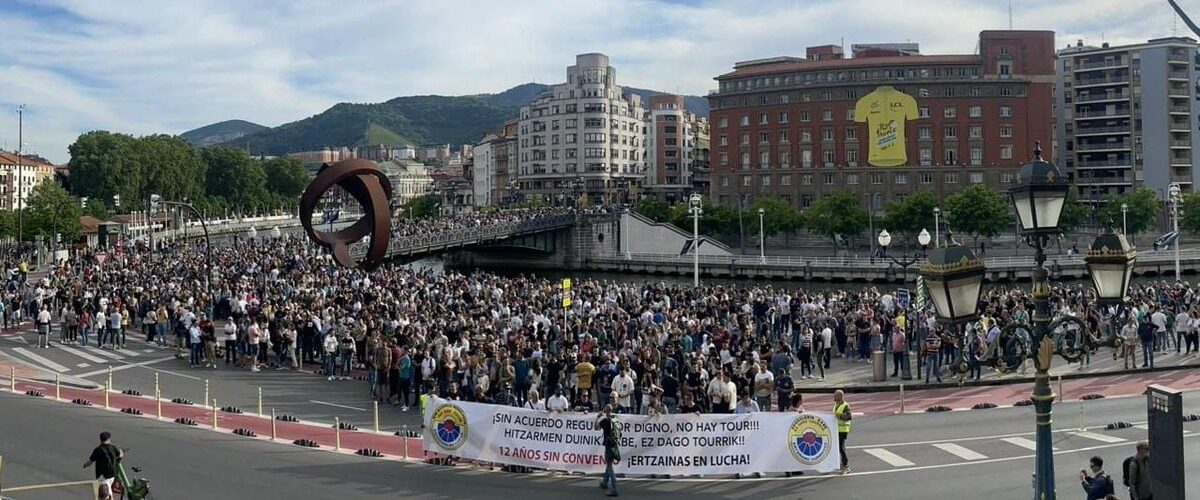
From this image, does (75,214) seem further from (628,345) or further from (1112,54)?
(1112,54)

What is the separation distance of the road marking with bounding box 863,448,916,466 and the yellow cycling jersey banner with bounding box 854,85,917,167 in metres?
92.5

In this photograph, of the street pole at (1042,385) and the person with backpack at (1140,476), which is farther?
the person with backpack at (1140,476)

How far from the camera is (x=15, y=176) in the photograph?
16800 centimetres

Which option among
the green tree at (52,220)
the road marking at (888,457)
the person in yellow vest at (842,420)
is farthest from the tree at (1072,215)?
the green tree at (52,220)

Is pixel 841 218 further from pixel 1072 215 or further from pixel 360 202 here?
pixel 360 202

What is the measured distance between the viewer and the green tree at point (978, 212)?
88.5m

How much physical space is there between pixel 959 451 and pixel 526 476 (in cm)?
782

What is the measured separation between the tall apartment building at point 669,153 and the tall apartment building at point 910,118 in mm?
52769

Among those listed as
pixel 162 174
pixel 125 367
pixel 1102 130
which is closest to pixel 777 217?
pixel 1102 130

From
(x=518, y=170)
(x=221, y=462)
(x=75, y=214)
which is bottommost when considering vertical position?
(x=221, y=462)

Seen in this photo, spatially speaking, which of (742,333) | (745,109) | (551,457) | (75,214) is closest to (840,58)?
(745,109)

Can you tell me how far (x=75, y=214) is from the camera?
84.9 m

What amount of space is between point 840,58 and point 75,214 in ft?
268

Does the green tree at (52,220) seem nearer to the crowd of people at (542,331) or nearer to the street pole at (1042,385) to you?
the crowd of people at (542,331)
